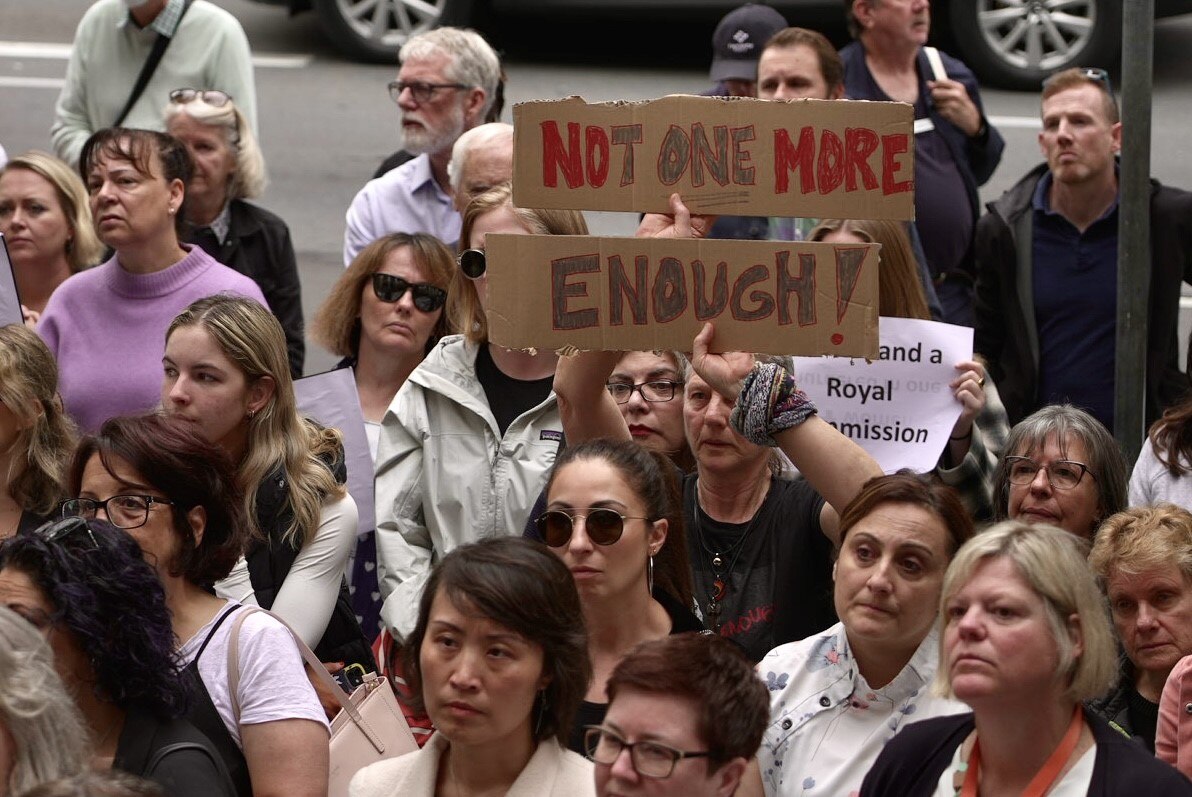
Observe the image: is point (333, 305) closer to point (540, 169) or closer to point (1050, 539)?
point (540, 169)

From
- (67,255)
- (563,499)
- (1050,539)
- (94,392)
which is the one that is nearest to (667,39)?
(67,255)

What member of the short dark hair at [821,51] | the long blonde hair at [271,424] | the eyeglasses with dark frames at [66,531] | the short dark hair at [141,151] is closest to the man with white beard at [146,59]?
the short dark hair at [141,151]

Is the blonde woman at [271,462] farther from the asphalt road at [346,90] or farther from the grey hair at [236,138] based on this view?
the asphalt road at [346,90]

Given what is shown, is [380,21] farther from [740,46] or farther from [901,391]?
[901,391]

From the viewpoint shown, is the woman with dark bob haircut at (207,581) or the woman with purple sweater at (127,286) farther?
the woman with purple sweater at (127,286)

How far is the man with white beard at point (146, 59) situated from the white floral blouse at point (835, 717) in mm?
4765

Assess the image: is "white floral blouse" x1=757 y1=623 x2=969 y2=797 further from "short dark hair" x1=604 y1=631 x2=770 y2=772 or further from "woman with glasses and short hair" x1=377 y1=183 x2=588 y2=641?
"woman with glasses and short hair" x1=377 y1=183 x2=588 y2=641

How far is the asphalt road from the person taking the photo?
446 inches

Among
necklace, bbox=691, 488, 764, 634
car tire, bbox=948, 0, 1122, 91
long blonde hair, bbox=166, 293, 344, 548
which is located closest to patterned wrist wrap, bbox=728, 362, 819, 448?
necklace, bbox=691, 488, 764, 634

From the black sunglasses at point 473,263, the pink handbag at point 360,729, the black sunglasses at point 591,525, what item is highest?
the black sunglasses at point 473,263

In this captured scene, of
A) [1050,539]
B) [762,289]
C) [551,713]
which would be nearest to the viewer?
[1050,539]

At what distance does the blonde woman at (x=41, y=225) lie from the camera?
7.09m

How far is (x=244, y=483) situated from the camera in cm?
513

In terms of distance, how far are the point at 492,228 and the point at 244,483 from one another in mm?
1096
